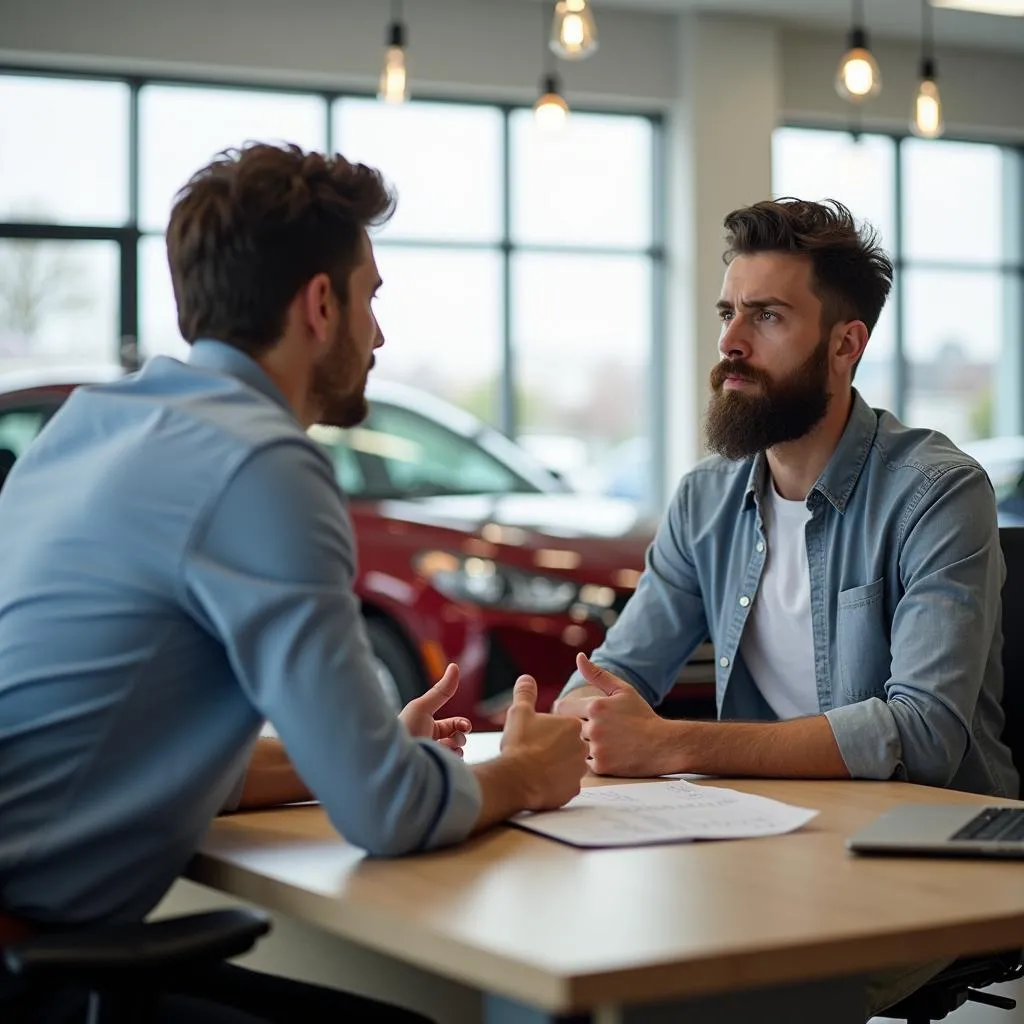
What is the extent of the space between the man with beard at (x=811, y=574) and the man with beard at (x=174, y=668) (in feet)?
1.87

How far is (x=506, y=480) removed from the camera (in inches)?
221

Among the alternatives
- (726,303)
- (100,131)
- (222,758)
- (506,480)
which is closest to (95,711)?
(222,758)

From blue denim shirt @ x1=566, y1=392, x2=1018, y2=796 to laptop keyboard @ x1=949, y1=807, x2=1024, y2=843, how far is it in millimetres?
350

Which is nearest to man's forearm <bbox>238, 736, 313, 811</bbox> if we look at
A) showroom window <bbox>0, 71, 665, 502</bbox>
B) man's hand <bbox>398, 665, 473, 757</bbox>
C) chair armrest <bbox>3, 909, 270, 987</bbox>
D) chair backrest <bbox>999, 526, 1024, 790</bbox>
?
man's hand <bbox>398, 665, 473, 757</bbox>

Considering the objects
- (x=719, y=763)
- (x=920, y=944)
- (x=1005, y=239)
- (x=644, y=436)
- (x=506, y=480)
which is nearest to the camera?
(x=920, y=944)

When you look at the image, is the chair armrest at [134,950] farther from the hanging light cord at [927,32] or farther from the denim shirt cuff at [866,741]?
the hanging light cord at [927,32]

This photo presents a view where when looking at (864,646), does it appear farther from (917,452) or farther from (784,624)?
(917,452)

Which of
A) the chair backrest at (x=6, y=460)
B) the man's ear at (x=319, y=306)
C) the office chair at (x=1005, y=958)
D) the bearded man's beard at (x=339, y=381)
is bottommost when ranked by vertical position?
the office chair at (x=1005, y=958)

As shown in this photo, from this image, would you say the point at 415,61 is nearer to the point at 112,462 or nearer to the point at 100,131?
the point at 100,131

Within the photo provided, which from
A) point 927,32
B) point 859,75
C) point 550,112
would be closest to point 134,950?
point 859,75

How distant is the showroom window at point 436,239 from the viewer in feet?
30.2

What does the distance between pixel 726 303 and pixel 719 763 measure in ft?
2.84

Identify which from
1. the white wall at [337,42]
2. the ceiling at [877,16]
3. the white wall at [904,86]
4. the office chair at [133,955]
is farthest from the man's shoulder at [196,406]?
the white wall at [904,86]

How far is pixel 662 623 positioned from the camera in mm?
2643
